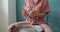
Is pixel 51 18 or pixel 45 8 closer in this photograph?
pixel 45 8

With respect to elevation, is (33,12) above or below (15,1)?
below

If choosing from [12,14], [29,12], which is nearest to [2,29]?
[12,14]

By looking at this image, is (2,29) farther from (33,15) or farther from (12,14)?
(33,15)

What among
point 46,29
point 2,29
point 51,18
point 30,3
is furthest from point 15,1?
point 46,29

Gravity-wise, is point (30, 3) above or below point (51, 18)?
above

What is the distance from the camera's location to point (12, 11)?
1.44 m

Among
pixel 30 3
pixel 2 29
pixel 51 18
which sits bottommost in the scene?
pixel 2 29

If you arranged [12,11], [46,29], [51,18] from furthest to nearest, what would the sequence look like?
[12,11] < [51,18] < [46,29]

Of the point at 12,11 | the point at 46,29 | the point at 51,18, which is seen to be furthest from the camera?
the point at 12,11

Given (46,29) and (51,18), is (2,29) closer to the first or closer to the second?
(51,18)

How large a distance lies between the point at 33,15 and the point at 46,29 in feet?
0.42

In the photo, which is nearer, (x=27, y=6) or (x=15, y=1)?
(x=27, y=6)

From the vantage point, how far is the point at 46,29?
0.84m

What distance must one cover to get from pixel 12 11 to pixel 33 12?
1.94 ft
